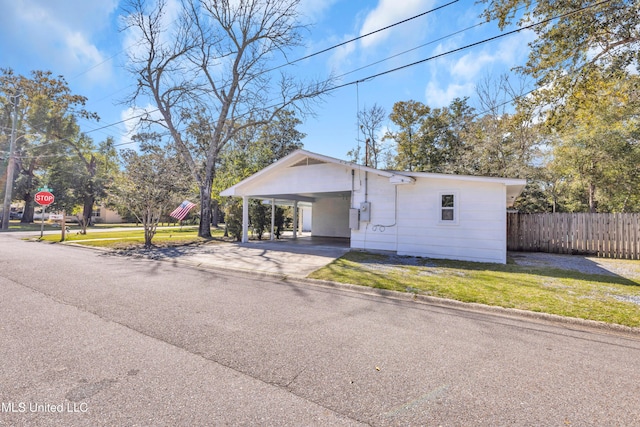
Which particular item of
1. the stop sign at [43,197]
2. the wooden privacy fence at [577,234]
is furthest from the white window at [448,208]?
the stop sign at [43,197]

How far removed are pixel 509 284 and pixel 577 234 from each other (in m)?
7.97

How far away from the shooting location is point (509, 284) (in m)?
6.29

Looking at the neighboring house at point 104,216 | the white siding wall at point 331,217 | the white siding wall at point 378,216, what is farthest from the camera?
the neighboring house at point 104,216

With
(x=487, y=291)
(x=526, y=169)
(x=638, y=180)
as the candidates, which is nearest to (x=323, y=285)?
(x=487, y=291)

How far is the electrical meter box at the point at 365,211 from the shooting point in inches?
447

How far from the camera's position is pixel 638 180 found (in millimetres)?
17844

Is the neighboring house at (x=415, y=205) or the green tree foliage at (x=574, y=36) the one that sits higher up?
the green tree foliage at (x=574, y=36)

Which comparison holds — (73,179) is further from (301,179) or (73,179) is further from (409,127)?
(409,127)

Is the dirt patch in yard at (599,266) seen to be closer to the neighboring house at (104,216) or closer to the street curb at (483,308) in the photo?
the street curb at (483,308)

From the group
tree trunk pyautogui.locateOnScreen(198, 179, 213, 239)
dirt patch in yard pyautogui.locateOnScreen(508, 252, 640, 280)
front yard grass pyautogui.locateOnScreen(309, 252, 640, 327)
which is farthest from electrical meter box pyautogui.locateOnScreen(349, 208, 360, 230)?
tree trunk pyautogui.locateOnScreen(198, 179, 213, 239)

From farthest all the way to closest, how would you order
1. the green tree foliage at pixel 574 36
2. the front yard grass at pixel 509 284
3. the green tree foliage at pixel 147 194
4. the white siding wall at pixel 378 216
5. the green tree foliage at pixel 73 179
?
the green tree foliage at pixel 73 179 < the green tree foliage at pixel 147 194 < the white siding wall at pixel 378 216 < the green tree foliage at pixel 574 36 < the front yard grass at pixel 509 284

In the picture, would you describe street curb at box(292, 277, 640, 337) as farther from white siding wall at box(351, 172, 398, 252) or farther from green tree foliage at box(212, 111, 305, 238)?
green tree foliage at box(212, 111, 305, 238)

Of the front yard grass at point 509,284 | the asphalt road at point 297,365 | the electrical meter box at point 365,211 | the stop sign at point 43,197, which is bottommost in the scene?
the asphalt road at point 297,365

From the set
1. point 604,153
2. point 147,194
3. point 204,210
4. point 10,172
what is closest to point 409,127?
point 604,153
